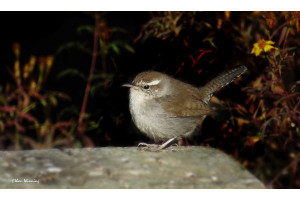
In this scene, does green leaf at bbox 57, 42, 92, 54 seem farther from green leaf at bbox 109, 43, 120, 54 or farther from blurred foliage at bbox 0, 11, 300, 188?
green leaf at bbox 109, 43, 120, 54

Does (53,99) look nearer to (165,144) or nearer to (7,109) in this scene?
(7,109)

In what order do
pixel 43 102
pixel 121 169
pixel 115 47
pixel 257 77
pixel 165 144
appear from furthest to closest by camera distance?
pixel 43 102 → pixel 115 47 → pixel 257 77 → pixel 165 144 → pixel 121 169

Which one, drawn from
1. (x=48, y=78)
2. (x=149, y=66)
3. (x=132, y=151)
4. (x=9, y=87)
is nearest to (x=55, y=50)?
(x=48, y=78)

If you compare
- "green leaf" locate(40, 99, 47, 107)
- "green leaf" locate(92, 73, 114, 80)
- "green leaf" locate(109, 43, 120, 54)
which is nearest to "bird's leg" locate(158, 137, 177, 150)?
"green leaf" locate(92, 73, 114, 80)

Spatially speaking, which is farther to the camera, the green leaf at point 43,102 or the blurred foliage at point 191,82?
the green leaf at point 43,102

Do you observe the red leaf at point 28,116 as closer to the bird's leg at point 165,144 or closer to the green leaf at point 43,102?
the green leaf at point 43,102

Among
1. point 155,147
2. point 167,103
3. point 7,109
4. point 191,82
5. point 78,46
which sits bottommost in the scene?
point 155,147

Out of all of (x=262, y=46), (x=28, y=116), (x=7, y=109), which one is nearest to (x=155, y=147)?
(x=262, y=46)

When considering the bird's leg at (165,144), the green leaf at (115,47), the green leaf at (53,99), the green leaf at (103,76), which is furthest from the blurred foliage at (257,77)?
the green leaf at (53,99)

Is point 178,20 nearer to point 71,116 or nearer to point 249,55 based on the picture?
point 249,55
